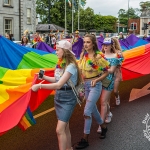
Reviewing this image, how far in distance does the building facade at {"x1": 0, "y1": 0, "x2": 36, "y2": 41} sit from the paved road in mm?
27726

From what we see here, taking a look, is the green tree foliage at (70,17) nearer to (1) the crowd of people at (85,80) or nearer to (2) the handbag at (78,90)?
(1) the crowd of people at (85,80)

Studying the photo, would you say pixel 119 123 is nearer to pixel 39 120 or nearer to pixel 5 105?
pixel 39 120

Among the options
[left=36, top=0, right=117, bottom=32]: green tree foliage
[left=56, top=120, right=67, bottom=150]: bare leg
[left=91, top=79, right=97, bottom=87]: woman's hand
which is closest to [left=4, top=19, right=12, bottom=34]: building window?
[left=36, top=0, right=117, bottom=32]: green tree foliage

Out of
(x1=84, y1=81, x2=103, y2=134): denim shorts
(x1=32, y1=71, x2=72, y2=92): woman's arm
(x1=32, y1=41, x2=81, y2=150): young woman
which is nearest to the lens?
(x1=32, y1=71, x2=72, y2=92): woman's arm

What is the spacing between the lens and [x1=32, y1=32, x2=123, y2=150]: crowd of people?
3.92m

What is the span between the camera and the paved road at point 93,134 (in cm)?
477

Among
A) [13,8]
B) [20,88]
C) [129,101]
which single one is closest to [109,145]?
[20,88]

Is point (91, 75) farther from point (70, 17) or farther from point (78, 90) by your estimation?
point (70, 17)

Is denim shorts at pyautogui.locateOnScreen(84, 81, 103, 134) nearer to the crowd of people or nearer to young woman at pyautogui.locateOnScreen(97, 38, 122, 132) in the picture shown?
the crowd of people

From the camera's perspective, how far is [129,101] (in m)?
7.73

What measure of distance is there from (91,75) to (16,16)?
3156 centimetres

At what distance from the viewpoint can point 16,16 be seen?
34844mm

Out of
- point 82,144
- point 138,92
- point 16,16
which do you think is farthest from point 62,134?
point 16,16

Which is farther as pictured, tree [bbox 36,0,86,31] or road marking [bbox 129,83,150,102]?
tree [bbox 36,0,86,31]
